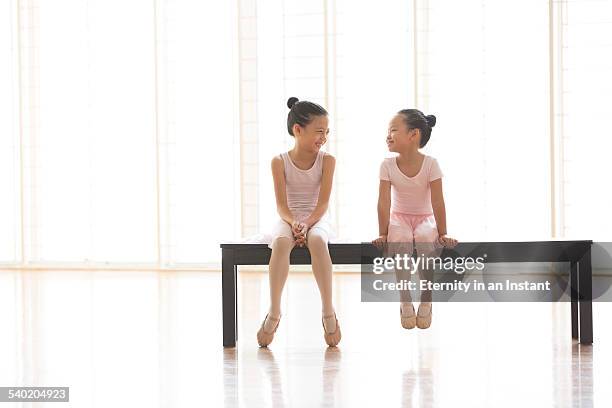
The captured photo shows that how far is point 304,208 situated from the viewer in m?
3.14

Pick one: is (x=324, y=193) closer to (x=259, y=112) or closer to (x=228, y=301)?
(x=228, y=301)

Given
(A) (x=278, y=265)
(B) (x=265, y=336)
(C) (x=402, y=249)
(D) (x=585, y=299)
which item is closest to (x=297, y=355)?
(B) (x=265, y=336)

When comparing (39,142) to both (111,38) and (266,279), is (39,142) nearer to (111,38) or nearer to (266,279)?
(111,38)

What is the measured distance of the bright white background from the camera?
4973 mm

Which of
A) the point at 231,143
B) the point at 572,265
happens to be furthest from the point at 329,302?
the point at 231,143

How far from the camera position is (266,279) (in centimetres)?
502

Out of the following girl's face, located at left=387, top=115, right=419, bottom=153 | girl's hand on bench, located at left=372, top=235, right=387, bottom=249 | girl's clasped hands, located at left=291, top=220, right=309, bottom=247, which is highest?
girl's face, located at left=387, top=115, right=419, bottom=153

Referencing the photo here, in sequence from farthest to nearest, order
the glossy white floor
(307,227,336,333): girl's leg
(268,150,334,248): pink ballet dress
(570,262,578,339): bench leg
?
(268,150,334,248): pink ballet dress
(570,262,578,339): bench leg
(307,227,336,333): girl's leg
the glossy white floor

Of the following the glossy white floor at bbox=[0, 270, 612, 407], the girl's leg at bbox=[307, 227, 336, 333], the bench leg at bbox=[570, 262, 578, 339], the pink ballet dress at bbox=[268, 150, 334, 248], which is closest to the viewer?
the glossy white floor at bbox=[0, 270, 612, 407]

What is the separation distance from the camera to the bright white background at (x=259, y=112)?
497 cm

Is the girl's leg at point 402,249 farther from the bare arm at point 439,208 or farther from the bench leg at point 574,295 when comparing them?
the bench leg at point 574,295

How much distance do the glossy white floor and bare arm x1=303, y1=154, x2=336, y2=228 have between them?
17.8 inches

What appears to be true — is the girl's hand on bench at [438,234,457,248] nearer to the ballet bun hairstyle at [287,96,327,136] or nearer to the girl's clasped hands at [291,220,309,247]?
the girl's clasped hands at [291,220,309,247]

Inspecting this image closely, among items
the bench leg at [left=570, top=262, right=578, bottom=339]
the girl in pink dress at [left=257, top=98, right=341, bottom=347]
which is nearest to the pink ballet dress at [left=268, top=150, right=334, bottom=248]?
the girl in pink dress at [left=257, top=98, right=341, bottom=347]
